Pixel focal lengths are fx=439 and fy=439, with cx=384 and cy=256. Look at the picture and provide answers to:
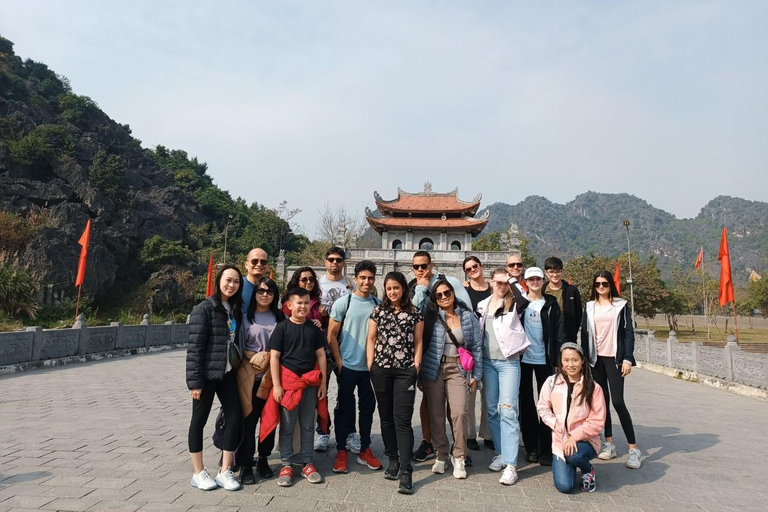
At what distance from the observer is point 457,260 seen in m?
27.2

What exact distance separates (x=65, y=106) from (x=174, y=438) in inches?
2169

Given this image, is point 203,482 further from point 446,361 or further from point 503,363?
point 503,363

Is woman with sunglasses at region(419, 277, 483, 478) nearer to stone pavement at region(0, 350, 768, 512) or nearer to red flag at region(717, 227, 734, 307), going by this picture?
stone pavement at region(0, 350, 768, 512)

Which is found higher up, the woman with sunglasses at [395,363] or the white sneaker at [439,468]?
the woman with sunglasses at [395,363]

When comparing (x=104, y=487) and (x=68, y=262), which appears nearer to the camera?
(x=104, y=487)

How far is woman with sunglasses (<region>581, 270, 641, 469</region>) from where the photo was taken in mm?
4078

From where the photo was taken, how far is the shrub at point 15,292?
13.8 metres

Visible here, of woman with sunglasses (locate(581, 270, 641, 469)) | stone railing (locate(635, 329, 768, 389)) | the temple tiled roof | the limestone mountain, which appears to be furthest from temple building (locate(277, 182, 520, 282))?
woman with sunglasses (locate(581, 270, 641, 469))

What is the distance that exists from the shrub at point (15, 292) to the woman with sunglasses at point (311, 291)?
14.6 meters

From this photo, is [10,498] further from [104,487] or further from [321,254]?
[321,254]

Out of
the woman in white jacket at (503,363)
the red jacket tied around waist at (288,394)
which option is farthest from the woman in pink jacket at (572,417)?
the red jacket tied around waist at (288,394)

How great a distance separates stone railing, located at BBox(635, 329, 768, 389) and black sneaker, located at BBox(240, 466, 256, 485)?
986 centimetres

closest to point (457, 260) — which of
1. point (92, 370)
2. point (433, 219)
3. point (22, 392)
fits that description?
point (433, 219)

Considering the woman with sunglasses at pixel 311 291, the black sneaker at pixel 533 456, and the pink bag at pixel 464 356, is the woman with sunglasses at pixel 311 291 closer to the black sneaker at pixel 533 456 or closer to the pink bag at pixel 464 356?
the pink bag at pixel 464 356
